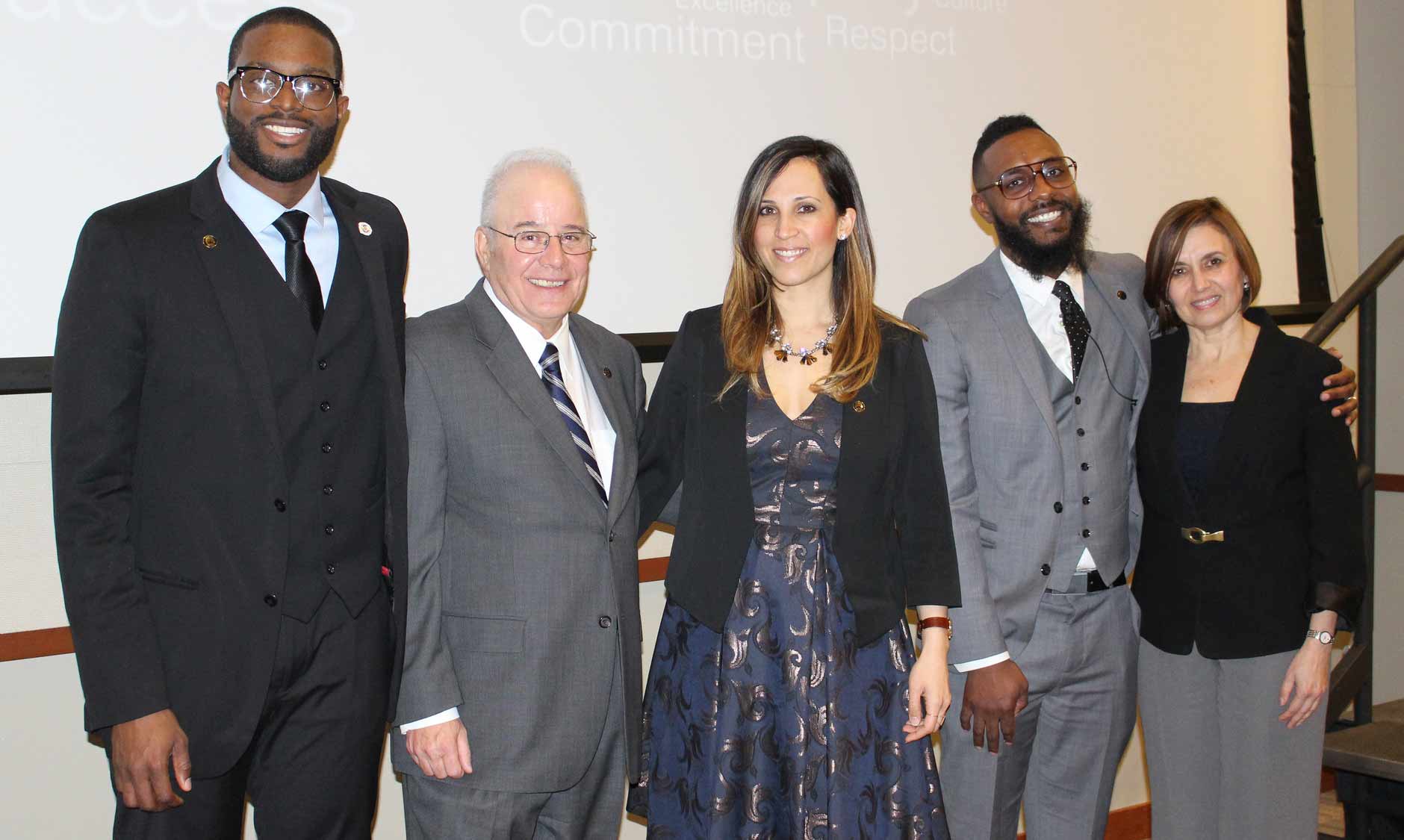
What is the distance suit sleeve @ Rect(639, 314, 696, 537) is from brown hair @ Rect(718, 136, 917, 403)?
0.11 m

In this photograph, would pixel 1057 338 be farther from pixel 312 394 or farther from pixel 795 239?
pixel 312 394

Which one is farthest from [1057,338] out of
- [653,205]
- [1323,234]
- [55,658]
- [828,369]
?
[55,658]

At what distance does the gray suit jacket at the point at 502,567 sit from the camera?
2188mm

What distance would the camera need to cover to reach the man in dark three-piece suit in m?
1.93

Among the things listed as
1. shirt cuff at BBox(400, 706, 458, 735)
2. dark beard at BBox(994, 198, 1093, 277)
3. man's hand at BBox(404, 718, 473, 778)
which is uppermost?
dark beard at BBox(994, 198, 1093, 277)

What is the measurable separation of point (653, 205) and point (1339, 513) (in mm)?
1857

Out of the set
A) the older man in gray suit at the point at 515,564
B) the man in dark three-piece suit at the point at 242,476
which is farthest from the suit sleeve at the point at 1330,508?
the man in dark three-piece suit at the point at 242,476

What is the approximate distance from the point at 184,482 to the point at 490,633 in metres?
0.61

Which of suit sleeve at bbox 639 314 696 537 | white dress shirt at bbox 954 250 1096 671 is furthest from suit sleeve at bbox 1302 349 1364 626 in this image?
suit sleeve at bbox 639 314 696 537

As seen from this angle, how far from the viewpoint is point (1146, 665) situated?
2824 millimetres

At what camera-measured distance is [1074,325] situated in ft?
8.91

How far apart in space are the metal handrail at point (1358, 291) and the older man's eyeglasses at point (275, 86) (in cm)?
284

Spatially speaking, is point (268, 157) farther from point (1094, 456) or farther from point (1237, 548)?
point (1237, 548)

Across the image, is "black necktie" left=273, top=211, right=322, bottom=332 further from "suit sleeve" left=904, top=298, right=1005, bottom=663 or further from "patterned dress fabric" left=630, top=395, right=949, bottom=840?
"suit sleeve" left=904, top=298, right=1005, bottom=663
